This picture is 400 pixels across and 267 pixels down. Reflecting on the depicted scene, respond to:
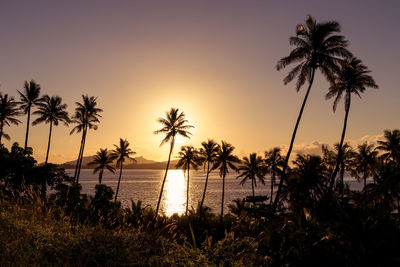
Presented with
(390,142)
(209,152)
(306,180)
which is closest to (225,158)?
(209,152)

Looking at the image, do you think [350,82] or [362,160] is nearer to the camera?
[350,82]

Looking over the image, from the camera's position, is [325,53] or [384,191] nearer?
[384,191]

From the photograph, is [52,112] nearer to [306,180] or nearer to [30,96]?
[30,96]

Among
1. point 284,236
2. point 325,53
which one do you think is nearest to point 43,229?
point 284,236

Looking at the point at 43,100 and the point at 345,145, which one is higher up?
the point at 43,100

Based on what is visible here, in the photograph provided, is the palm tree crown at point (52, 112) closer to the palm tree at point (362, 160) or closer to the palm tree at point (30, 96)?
the palm tree at point (30, 96)

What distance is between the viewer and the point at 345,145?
173 feet

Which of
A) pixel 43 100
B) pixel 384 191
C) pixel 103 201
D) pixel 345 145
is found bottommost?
pixel 103 201

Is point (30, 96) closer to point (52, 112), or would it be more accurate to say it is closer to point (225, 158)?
point (52, 112)

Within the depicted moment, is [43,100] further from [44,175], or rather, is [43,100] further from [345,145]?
[345,145]

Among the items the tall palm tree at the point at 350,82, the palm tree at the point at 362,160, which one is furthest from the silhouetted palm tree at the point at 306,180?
the palm tree at the point at 362,160

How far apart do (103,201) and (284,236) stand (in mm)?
34356

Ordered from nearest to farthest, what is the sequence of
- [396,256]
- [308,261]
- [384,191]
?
1. [308,261]
2. [396,256]
3. [384,191]

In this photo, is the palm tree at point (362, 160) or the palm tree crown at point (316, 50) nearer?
the palm tree crown at point (316, 50)
